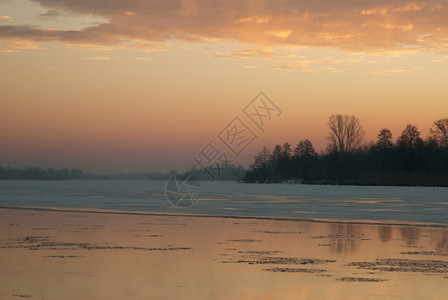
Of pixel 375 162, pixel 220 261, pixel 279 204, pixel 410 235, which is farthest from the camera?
pixel 375 162

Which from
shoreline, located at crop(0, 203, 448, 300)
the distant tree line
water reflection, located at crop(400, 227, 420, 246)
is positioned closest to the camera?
shoreline, located at crop(0, 203, 448, 300)

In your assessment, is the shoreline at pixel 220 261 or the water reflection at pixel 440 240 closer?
the shoreline at pixel 220 261

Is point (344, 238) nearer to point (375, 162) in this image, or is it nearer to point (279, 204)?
point (279, 204)

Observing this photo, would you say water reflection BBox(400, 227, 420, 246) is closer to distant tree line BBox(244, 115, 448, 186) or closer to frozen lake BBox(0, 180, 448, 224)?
A: frozen lake BBox(0, 180, 448, 224)

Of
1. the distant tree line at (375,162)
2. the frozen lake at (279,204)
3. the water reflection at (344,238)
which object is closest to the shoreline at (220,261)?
the water reflection at (344,238)

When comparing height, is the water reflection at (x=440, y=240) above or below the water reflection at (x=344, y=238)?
above

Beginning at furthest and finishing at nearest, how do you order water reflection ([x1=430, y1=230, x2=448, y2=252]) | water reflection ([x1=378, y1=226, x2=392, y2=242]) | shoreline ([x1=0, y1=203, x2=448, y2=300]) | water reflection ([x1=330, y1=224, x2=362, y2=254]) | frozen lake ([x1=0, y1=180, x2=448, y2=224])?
frozen lake ([x1=0, y1=180, x2=448, y2=224]) < water reflection ([x1=378, y1=226, x2=392, y2=242]) < water reflection ([x1=430, y1=230, x2=448, y2=252]) < water reflection ([x1=330, y1=224, x2=362, y2=254]) < shoreline ([x1=0, y1=203, x2=448, y2=300])

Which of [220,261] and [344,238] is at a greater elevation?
[344,238]

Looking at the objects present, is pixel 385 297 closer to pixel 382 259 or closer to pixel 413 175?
pixel 382 259

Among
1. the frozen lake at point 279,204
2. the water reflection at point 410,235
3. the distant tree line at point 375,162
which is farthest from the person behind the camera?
the distant tree line at point 375,162

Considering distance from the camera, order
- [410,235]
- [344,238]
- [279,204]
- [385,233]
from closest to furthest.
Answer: [344,238] → [410,235] → [385,233] → [279,204]

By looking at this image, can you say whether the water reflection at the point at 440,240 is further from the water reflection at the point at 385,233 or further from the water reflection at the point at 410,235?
the water reflection at the point at 385,233

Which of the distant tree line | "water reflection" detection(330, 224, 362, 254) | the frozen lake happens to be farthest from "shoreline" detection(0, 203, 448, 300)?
the distant tree line

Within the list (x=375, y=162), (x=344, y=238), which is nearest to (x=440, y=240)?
(x=344, y=238)
